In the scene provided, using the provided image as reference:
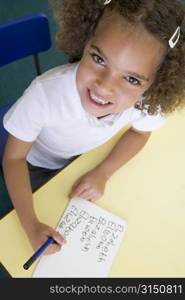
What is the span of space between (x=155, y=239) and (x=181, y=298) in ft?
0.50

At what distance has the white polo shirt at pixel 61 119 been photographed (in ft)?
2.53

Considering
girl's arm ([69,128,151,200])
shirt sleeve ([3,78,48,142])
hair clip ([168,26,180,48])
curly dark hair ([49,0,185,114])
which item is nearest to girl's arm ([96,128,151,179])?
girl's arm ([69,128,151,200])

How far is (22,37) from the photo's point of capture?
0.99 metres

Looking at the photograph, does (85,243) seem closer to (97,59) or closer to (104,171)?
(104,171)

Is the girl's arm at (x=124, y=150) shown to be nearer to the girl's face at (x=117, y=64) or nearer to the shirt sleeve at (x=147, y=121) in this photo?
the shirt sleeve at (x=147, y=121)

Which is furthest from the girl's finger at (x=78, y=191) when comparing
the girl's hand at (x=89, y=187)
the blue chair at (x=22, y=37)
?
the blue chair at (x=22, y=37)

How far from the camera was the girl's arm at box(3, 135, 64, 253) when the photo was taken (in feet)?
2.40

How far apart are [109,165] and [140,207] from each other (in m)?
0.13

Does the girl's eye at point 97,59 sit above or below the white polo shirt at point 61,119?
above

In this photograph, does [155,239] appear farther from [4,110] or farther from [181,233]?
[4,110]

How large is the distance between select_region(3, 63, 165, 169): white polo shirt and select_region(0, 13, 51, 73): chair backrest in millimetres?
226

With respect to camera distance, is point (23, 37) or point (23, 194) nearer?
point (23, 194)

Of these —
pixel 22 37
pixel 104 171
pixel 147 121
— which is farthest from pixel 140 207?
pixel 22 37

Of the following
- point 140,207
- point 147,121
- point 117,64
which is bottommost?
point 140,207
